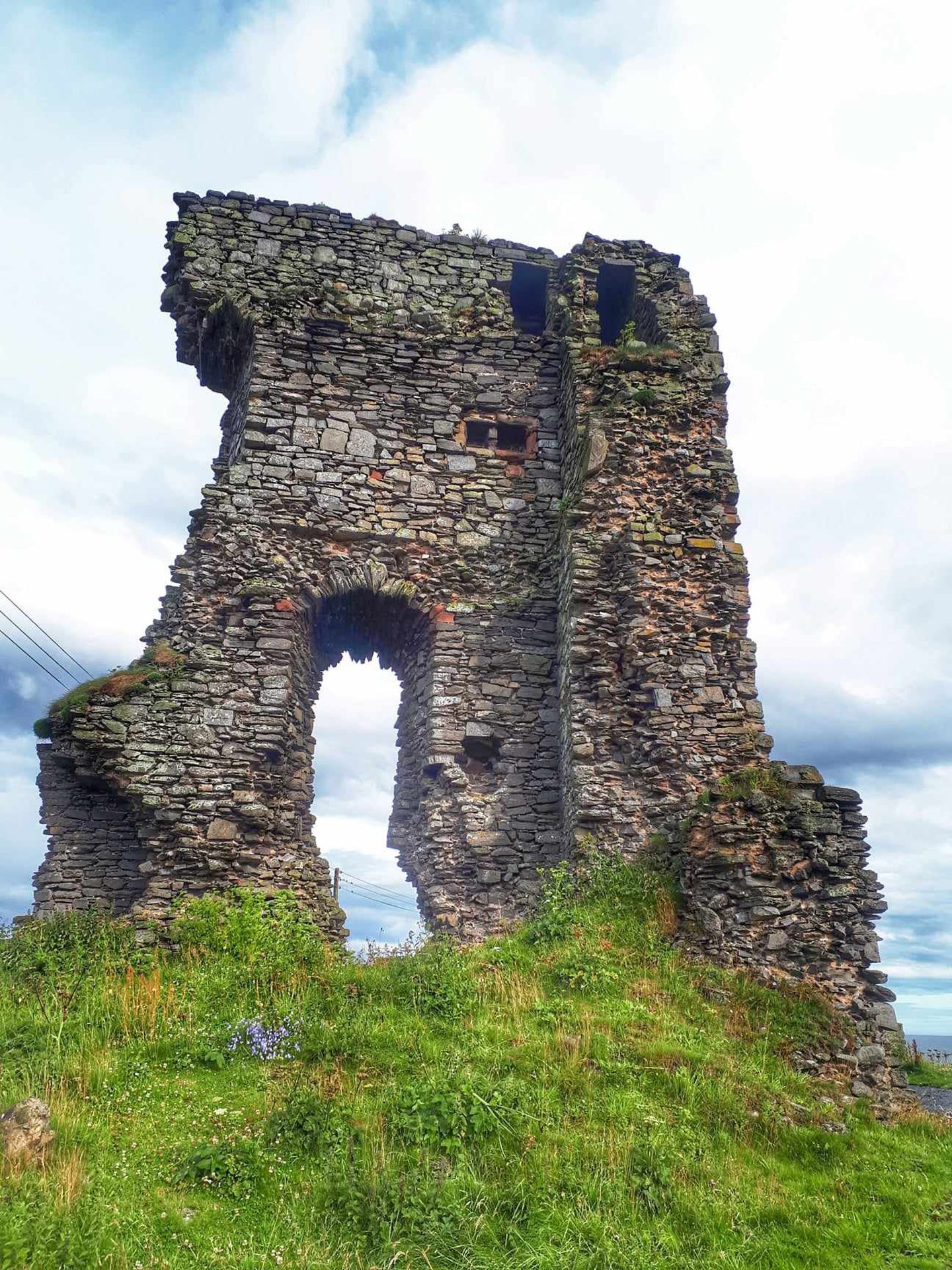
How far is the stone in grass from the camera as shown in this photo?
439 centimetres

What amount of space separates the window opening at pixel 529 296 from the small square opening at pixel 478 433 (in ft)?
6.10

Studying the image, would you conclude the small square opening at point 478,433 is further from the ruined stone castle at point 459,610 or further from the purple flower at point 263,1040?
the purple flower at point 263,1040

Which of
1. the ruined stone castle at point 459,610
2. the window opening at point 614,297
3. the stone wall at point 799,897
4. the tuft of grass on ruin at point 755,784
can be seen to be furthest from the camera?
the window opening at point 614,297

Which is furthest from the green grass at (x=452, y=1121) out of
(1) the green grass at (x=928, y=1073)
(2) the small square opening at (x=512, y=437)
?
(2) the small square opening at (x=512, y=437)

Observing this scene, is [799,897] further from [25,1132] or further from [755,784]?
[25,1132]

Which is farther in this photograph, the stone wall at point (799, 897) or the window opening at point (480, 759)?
the window opening at point (480, 759)

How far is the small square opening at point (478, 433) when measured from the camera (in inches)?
462

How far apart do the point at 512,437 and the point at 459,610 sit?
297cm

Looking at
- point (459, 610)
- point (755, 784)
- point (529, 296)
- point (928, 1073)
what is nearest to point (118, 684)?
point (459, 610)

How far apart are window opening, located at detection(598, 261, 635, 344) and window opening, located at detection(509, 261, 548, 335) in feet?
3.00

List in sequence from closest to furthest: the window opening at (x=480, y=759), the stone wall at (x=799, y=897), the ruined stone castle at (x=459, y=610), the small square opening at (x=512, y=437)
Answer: the stone wall at (x=799, y=897)
the ruined stone castle at (x=459, y=610)
the window opening at (x=480, y=759)
the small square opening at (x=512, y=437)

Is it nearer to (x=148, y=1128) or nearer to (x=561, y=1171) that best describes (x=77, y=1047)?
(x=148, y=1128)

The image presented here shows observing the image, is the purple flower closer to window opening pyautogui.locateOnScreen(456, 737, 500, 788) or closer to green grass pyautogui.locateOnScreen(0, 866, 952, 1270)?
green grass pyautogui.locateOnScreen(0, 866, 952, 1270)

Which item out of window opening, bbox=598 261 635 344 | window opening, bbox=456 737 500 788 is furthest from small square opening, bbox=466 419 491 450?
window opening, bbox=456 737 500 788
